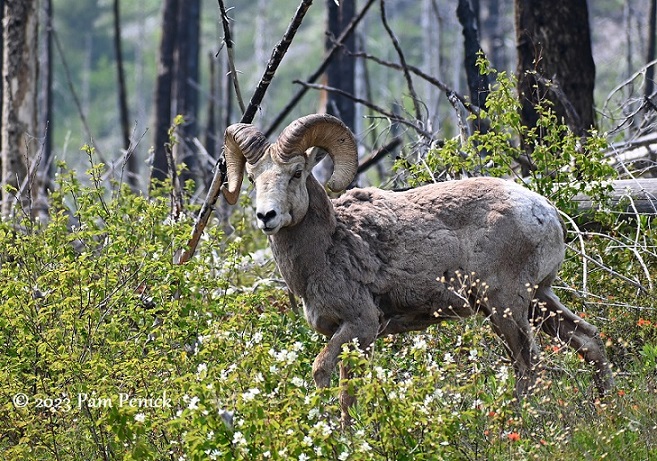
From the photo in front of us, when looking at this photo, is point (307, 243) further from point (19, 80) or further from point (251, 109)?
point (19, 80)

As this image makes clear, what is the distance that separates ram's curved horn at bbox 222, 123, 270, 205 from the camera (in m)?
8.17

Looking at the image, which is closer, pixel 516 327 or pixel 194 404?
pixel 194 404

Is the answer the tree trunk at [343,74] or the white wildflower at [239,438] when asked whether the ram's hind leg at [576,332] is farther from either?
the tree trunk at [343,74]

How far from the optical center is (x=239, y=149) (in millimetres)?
8414

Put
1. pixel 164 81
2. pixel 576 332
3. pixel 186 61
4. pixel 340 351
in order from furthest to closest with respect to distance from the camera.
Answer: pixel 164 81 → pixel 186 61 → pixel 576 332 → pixel 340 351

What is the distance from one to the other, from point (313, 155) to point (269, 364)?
7.89ft

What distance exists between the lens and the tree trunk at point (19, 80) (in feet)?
49.0

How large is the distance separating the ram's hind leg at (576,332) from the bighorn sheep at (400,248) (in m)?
0.01

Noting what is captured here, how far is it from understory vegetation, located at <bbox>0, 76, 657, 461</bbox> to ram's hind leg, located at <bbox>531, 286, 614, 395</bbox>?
16cm

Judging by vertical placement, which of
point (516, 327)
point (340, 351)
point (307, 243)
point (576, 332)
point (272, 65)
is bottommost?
point (576, 332)

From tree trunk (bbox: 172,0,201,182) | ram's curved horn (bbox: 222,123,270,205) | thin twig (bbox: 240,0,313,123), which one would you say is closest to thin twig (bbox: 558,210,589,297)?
thin twig (bbox: 240,0,313,123)

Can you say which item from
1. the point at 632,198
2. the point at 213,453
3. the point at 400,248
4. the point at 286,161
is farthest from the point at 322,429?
the point at 632,198

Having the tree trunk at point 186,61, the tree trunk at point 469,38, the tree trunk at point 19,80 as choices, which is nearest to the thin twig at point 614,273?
the tree trunk at point 469,38

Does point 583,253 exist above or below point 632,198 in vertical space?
below
